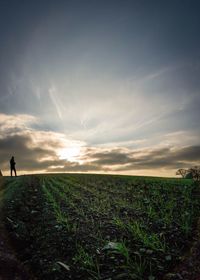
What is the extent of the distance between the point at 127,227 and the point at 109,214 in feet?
6.15

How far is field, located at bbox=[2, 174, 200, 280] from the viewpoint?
19.9 feet

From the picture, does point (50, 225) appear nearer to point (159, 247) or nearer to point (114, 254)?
point (114, 254)

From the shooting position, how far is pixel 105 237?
7.65 metres

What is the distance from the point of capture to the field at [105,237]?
19.9ft

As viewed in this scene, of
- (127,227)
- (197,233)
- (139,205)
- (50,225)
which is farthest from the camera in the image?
(139,205)

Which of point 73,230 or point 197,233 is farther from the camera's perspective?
point 73,230

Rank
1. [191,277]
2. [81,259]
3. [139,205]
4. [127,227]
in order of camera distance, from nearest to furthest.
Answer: [191,277], [81,259], [127,227], [139,205]

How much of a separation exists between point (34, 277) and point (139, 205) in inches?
214

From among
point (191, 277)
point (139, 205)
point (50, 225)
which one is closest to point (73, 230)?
point (50, 225)

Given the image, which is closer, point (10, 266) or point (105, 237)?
point (10, 266)

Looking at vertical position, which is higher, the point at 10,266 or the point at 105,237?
the point at 105,237

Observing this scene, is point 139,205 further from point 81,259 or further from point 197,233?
point 81,259

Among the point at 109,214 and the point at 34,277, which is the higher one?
the point at 109,214

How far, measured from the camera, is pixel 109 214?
9.79 m
